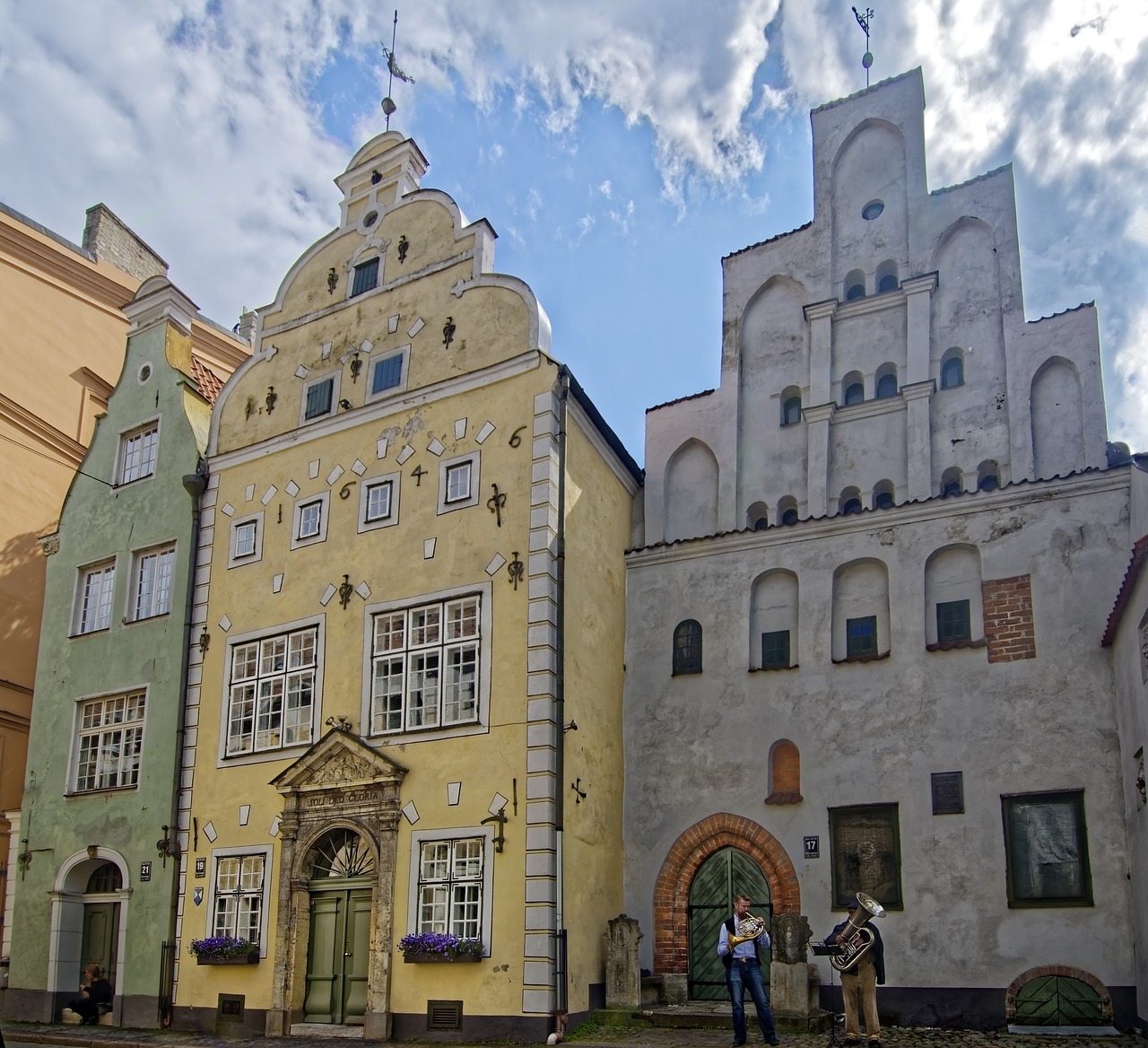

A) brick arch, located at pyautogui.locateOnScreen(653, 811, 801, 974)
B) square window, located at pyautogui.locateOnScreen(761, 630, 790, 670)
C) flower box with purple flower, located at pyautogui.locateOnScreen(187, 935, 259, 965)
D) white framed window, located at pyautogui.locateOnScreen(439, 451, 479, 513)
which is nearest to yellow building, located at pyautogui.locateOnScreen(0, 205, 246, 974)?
flower box with purple flower, located at pyautogui.locateOnScreen(187, 935, 259, 965)

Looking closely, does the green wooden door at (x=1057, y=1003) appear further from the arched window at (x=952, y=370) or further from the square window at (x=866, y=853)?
the arched window at (x=952, y=370)

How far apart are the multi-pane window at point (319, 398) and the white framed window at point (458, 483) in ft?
10.7

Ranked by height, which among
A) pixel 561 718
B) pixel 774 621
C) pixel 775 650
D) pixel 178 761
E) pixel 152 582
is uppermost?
pixel 152 582

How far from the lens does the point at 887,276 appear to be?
22.4m

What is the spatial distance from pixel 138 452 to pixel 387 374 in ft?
21.3

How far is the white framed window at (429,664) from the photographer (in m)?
18.5

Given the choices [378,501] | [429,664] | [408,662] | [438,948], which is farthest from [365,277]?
→ [438,948]

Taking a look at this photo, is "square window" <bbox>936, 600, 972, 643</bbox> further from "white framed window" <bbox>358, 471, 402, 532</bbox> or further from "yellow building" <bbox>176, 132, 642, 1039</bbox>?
"white framed window" <bbox>358, 471, 402, 532</bbox>

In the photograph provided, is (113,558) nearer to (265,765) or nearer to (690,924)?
(265,765)

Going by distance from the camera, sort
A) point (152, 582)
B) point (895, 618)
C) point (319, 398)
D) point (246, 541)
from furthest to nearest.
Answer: point (152, 582)
point (319, 398)
point (246, 541)
point (895, 618)

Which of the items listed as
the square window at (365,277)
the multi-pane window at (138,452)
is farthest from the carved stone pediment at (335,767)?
the square window at (365,277)

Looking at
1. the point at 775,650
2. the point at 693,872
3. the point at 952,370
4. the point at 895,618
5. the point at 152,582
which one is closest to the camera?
the point at 895,618

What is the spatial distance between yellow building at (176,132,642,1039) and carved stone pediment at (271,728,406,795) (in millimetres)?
43

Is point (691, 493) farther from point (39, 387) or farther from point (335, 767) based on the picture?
point (39, 387)
